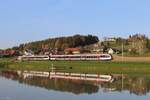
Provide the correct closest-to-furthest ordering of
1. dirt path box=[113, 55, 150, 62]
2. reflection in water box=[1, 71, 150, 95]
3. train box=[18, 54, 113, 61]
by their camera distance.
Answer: reflection in water box=[1, 71, 150, 95] < dirt path box=[113, 55, 150, 62] < train box=[18, 54, 113, 61]

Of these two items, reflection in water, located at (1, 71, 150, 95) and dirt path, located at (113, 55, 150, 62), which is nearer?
reflection in water, located at (1, 71, 150, 95)

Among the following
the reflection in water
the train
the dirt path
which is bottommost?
the reflection in water

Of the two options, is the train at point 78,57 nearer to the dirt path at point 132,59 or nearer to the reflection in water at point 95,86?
the dirt path at point 132,59

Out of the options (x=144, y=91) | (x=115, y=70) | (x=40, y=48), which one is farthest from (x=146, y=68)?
(x=40, y=48)

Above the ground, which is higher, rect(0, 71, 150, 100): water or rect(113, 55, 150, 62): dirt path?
rect(113, 55, 150, 62): dirt path

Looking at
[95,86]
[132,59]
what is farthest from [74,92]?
[132,59]

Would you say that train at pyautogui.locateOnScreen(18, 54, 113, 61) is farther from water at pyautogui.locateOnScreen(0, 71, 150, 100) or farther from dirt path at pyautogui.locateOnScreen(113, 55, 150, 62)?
water at pyautogui.locateOnScreen(0, 71, 150, 100)

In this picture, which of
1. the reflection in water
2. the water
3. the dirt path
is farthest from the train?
the water

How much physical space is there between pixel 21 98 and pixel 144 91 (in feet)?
45.1

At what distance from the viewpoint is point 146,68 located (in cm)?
7662

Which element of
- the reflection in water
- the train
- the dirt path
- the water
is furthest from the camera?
the train

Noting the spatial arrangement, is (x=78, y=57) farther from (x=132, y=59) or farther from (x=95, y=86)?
(x=95, y=86)

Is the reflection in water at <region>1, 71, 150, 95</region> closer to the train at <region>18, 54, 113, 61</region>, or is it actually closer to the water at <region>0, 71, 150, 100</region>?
the water at <region>0, 71, 150, 100</region>

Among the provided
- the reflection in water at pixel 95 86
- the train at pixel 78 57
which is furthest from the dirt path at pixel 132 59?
the reflection in water at pixel 95 86
